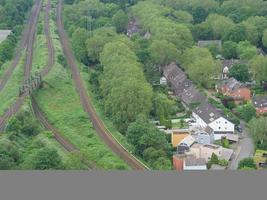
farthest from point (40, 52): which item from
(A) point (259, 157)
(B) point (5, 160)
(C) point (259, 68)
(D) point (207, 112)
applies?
(A) point (259, 157)

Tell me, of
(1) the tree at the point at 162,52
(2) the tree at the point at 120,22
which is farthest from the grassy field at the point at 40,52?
(1) the tree at the point at 162,52

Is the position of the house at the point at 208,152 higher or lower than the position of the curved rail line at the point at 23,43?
lower

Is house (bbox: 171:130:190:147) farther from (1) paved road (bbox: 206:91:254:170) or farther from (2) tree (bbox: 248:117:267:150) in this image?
(2) tree (bbox: 248:117:267:150)

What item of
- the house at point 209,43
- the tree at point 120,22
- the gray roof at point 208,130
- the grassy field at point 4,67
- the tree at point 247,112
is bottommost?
the gray roof at point 208,130

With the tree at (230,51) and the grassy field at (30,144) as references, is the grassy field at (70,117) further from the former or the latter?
the tree at (230,51)

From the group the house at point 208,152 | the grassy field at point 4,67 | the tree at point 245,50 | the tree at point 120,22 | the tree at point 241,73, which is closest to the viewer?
the house at point 208,152

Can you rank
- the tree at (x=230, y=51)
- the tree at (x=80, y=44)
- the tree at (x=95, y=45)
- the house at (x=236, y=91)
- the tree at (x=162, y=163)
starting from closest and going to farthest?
the tree at (x=162, y=163) → the house at (x=236, y=91) → the tree at (x=95, y=45) → the tree at (x=80, y=44) → the tree at (x=230, y=51)

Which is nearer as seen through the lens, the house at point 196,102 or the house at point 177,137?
the house at point 177,137
